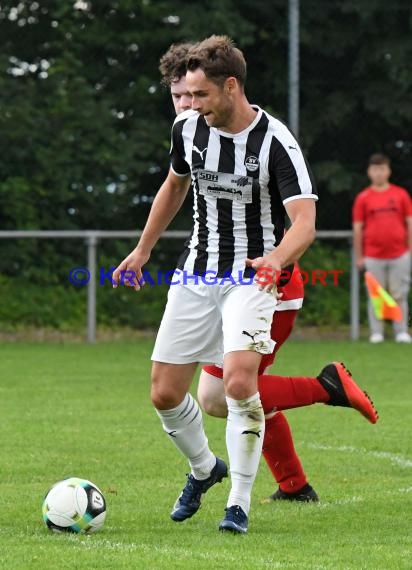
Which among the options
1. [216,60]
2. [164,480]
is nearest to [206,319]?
[216,60]

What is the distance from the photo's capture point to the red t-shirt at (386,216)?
1586 centimetres

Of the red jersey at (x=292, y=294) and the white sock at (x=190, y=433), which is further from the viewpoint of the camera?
the red jersey at (x=292, y=294)

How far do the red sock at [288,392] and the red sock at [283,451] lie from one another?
145mm

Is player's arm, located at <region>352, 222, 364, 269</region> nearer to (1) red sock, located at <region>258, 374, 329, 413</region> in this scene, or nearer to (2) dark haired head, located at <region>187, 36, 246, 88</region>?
(1) red sock, located at <region>258, 374, 329, 413</region>

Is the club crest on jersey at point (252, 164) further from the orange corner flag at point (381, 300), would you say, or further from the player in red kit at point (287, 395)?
the orange corner flag at point (381, 300)

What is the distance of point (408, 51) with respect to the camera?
687 inches

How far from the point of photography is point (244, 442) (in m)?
5.90

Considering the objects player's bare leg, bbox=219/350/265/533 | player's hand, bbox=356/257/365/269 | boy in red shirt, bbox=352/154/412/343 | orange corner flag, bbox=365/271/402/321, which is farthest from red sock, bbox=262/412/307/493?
player's hand, bbox=356/257/365/269

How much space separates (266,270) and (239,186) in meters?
0.49

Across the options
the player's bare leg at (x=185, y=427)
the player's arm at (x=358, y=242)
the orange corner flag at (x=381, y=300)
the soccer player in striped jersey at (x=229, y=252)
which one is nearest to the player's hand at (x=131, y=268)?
the soccer player in striped jersey at (x=229, y=252)

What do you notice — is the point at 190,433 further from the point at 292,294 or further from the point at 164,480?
the point at 164,480

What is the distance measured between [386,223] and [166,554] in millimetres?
10965

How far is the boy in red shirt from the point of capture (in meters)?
15.9

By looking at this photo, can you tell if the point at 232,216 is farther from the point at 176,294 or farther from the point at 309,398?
the point at 309,398
